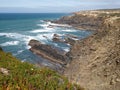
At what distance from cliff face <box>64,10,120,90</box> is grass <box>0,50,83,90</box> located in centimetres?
814

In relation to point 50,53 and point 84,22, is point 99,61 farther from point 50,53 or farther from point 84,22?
point 84,22

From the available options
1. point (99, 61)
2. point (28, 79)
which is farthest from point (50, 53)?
point (28, 79)

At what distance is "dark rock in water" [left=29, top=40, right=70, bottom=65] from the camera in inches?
1973

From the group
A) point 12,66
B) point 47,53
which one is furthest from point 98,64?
point 47,53

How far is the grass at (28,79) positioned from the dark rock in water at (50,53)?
31.5 metres

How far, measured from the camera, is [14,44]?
6644cm

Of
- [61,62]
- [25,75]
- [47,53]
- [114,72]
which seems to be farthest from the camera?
[47,53]

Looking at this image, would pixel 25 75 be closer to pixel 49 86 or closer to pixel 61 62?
pixel 49 86

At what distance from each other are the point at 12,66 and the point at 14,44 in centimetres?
5091

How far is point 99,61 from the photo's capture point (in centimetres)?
2739

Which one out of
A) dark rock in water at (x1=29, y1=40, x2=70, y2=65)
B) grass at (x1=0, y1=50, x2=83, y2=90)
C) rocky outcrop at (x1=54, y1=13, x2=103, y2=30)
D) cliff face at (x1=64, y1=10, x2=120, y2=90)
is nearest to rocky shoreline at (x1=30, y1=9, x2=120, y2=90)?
cliff face at (x1=64, y1=10, x2=120, y2=90)

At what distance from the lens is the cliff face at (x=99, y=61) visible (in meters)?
23.8

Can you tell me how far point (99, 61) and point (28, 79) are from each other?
1412 cm

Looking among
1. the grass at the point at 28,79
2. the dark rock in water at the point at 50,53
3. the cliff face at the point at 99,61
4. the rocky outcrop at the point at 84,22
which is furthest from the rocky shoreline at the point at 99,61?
→ the rocky outcrop at the point at 84,22
